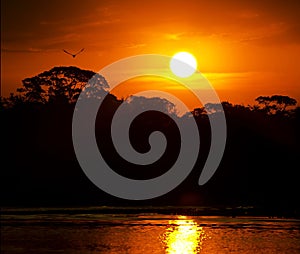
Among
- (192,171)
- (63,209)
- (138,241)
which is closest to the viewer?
(138,241)

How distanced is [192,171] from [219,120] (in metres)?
15.9

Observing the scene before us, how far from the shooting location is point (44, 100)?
108m

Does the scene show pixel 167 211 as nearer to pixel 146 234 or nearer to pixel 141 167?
pixel 146 234

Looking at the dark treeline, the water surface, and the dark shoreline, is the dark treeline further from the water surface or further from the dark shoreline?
the water surface

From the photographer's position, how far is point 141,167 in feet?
280

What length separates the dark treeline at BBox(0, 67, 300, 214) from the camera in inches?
2790

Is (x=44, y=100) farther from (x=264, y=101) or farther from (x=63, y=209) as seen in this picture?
(x=63, y=209)

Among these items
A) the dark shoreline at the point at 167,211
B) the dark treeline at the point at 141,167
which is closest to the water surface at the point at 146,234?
the dark shoreline at the point at 167,211

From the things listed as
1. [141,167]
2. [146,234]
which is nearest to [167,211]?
[146,234]

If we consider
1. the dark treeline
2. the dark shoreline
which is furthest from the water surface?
the dark treeline

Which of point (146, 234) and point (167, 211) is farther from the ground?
point (167, 211)

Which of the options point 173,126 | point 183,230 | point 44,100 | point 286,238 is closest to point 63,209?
point 183,230

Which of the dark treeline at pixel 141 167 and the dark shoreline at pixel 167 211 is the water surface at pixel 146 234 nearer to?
the dark shoreline at pixel 167 211

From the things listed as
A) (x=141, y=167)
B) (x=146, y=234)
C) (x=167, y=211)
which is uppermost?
(x=141, y=167)
